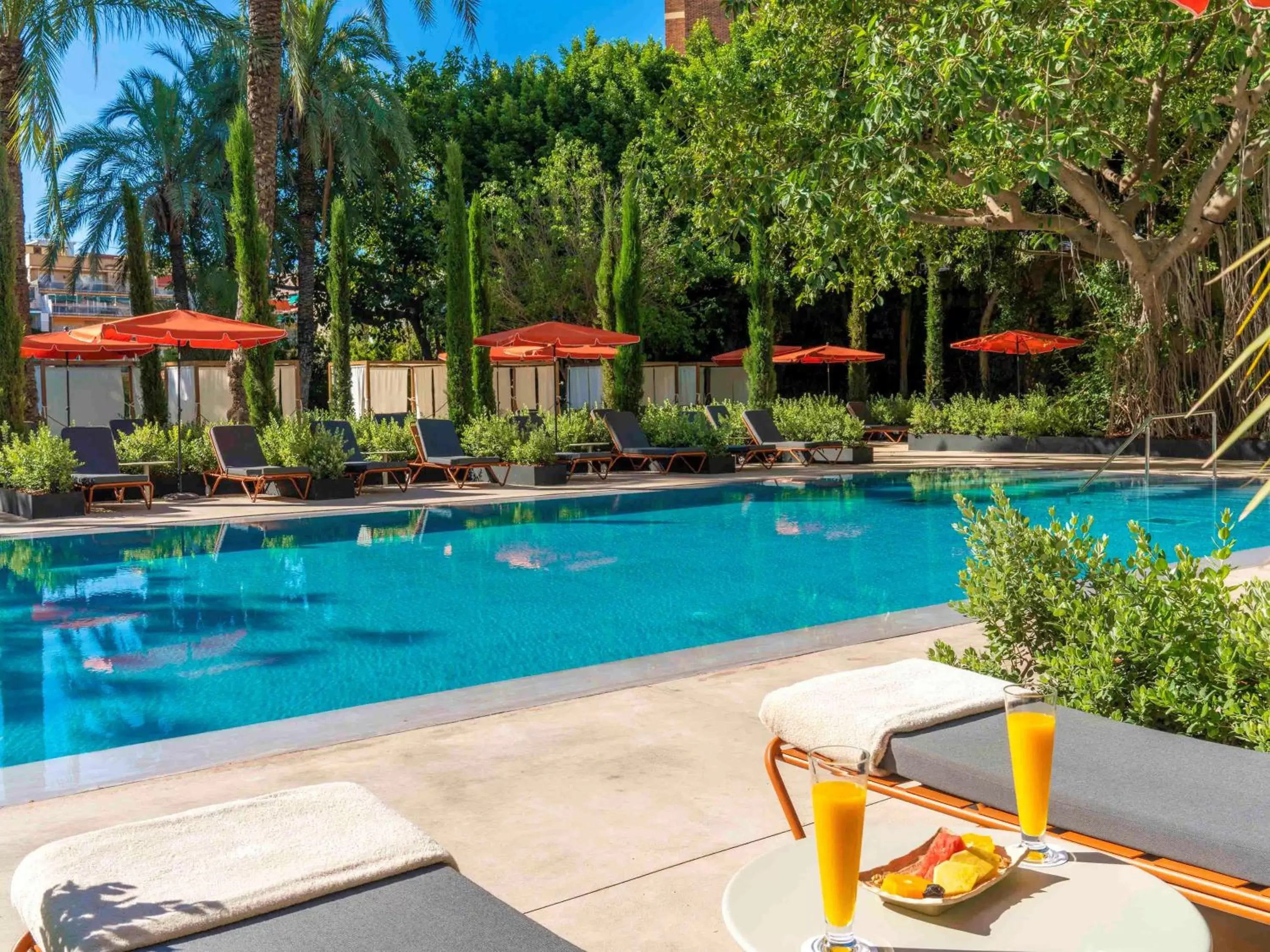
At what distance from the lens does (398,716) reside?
506 centimetres

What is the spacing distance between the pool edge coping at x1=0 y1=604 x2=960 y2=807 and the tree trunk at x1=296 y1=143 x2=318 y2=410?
23.4m

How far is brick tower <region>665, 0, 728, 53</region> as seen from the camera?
133 feet

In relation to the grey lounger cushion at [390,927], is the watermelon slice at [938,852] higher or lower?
higher

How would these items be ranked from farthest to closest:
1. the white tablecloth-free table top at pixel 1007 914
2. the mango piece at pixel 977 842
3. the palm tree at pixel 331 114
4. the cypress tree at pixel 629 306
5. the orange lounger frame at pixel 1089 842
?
the palm tree at pixel 331 114 → the cypress tree at pixel 629 306 → the orange lounger frame at pixel 1089 842 → the mango piece at pixel 977 842 → the white tablecloth-free table top at pixel 1007 914

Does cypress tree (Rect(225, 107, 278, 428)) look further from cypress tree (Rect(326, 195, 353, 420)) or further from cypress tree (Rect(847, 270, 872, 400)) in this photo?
cypress tree (Rect(847, 270, 872, 400))

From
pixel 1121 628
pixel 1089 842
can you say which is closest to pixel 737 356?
pixel 1121 628

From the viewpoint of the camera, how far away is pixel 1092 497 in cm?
1527

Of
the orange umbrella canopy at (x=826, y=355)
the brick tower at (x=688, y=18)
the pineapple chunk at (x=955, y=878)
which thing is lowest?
the pineapple chunk at (x=955, y=878)

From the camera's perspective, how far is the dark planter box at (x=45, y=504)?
13.2 metres

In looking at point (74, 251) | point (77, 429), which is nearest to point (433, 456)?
point (77, 429)

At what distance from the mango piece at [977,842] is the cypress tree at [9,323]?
1491cm

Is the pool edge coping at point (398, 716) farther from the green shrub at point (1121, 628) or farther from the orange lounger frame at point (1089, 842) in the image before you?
the orange lounger frame at point (1089, 842)

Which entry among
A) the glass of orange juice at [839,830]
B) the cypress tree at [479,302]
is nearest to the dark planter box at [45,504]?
the cypress tree at [479,302]

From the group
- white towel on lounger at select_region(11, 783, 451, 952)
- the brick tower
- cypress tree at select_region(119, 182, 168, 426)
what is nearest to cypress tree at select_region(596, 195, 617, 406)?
cypress tree at select_region(119, 182, 168, 426)
